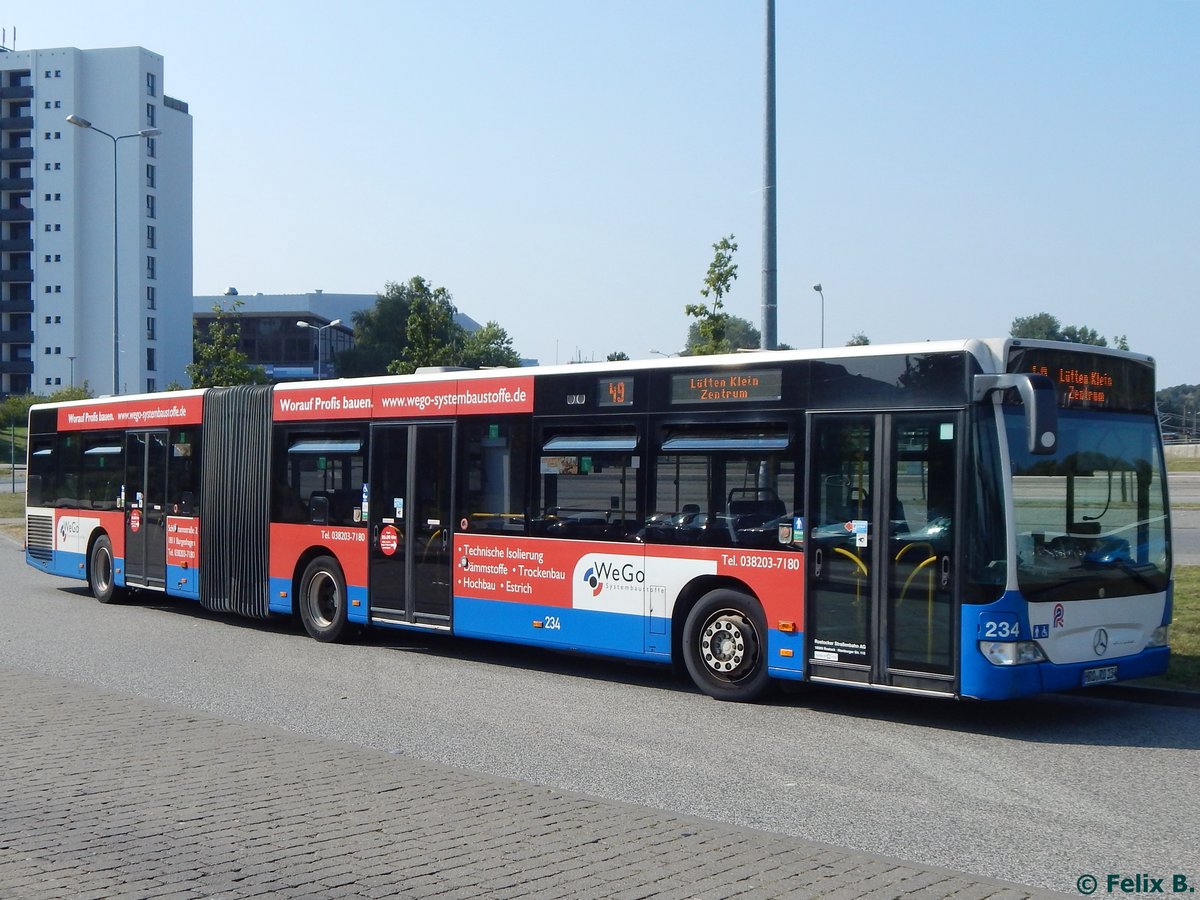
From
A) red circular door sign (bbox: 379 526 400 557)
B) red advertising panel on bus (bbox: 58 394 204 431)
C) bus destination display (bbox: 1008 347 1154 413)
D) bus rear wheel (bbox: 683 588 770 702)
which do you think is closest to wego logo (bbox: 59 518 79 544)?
red advertising panel on bus (bbox: 58 394 204 431)

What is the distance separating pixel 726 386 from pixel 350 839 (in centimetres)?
580

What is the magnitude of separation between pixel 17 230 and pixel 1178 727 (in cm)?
10361

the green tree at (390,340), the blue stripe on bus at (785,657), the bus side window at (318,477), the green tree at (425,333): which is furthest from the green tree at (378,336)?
the blue stripe on bus at (785,657)

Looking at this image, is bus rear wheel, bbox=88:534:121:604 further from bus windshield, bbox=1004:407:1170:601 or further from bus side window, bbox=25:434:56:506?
bus windshield, bbox=1004:407:1170:601

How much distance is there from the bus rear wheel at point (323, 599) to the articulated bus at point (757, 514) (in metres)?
0.03

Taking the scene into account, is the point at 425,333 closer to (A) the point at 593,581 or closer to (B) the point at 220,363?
(B) the point at 220,363

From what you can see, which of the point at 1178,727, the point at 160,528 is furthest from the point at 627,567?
the point at 160,528

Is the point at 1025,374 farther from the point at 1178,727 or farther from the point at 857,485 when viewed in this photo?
the point at 1178,727

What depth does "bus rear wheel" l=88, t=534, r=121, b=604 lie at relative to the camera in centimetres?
1906

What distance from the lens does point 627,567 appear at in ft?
38.3

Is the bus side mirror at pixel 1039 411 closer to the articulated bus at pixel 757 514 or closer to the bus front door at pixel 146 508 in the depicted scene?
the articulated bus at pixel 757 514

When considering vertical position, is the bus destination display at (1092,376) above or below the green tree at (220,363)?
below

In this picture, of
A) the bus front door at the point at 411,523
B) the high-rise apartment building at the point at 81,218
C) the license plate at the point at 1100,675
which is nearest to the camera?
the license plate at the point at 1100,675

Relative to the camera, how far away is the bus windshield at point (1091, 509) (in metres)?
9.38
